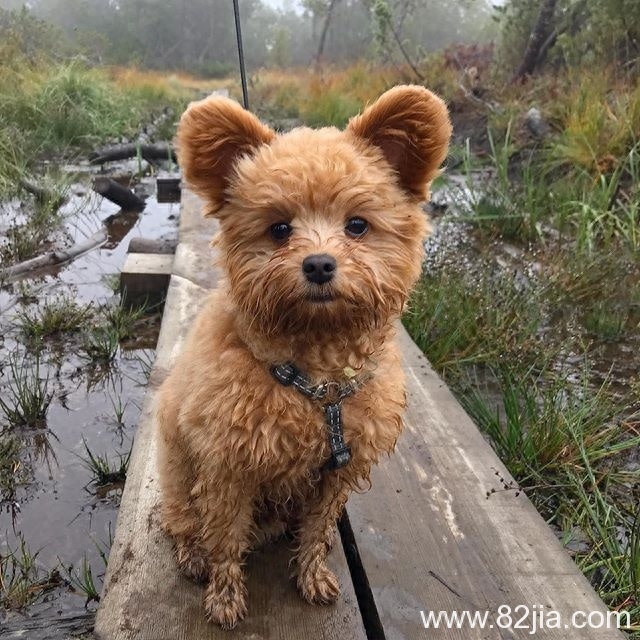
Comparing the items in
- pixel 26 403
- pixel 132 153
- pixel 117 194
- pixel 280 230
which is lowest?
pixel 132 153

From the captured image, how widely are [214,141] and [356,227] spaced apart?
527 mm

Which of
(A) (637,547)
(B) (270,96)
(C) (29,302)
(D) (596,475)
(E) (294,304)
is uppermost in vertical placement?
(E) (294,304)

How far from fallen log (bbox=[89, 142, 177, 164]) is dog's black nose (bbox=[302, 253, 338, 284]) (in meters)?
8.59

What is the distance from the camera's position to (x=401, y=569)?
231cm

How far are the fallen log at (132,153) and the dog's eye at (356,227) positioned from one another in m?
8.44

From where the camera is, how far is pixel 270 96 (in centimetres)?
1922

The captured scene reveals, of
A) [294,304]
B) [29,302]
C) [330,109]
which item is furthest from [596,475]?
[330,109]

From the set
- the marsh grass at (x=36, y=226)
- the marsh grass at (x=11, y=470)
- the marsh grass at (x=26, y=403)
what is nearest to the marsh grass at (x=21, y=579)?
the marsh grass at (x=11, y=470)

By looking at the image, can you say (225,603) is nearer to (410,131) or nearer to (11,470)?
(410,131)

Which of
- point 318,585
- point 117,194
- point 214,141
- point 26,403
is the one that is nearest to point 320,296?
point 214,141

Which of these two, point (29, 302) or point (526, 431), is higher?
point (526, 431)

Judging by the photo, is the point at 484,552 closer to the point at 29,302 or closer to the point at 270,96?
the point at 29,302

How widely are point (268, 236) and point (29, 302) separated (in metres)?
3.95

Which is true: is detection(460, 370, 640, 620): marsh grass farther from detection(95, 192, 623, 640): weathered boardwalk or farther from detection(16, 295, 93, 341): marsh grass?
detection(16, 295, 93, 341): marsh grass
